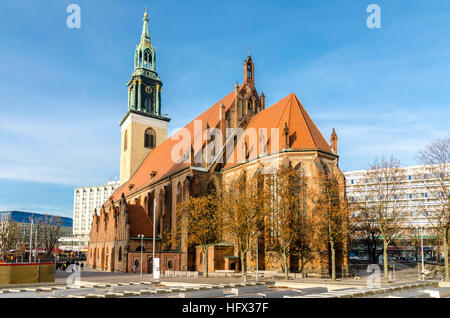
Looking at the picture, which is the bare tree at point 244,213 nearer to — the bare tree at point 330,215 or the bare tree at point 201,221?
the bare tree at point 201,221

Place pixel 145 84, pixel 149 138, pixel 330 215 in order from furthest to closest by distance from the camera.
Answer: pixel 149 138, pixel 145 84, pixel 330 215

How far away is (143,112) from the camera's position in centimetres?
7619

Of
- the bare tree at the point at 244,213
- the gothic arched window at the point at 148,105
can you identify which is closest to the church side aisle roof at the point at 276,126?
the bare tree at the point at 244,213

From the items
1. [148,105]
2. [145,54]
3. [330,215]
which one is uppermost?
[145,54]

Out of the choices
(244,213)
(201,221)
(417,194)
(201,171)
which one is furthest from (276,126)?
(417,194)

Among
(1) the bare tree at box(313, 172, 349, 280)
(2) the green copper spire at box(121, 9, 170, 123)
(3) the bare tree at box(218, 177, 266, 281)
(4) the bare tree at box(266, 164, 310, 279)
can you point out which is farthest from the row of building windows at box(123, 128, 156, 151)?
(1) the bare tree at box(313, 172, 349, 280)

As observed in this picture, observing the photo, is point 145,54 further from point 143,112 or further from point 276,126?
point 276,126

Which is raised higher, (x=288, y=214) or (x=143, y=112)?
(x=143, y=112)

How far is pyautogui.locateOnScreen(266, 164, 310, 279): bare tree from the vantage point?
37875 mm

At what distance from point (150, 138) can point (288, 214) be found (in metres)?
46.9

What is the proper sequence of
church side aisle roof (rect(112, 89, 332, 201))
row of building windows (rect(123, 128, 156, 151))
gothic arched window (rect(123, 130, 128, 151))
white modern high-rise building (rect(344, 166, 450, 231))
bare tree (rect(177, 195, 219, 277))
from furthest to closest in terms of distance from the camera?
gothic arched window (rect(123, 130, 128, 151)) → row of building windows (rect(123, 128, 156, 151)) → church side aisle roof (rect(112, 89, 332, 201)) → bare tree (rect(177, 195, 219, 277)) → white modern high-rise building (rect(344, 166, 450, 231))

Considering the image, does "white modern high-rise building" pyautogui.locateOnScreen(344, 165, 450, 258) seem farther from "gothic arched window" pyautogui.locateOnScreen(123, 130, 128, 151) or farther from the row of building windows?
"gothic arched window" pyautogui.locateOnScreen(123, 130, 128, 151)

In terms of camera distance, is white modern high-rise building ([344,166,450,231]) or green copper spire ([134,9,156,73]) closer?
white modern high-rise building ([344,166,450,231])
